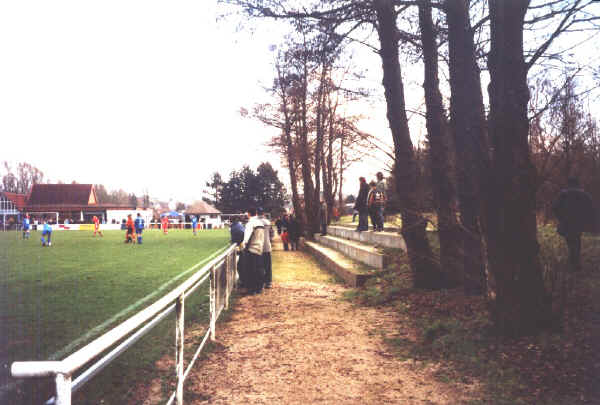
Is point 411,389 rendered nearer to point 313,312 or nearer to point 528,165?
point 528,165

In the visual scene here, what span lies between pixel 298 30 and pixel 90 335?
517 centimetres

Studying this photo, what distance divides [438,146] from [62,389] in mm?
6935

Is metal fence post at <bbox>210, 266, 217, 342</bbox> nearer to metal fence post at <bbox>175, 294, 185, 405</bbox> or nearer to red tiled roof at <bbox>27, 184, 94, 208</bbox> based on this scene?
metal fence post at <bbox>175, 294, 185, 405</bbox>

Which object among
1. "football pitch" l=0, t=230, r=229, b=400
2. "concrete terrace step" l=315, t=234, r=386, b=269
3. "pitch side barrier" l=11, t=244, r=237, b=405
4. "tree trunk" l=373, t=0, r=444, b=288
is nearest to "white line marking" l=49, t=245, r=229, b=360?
"football pitch" l=0, t=230, r=229, b=400

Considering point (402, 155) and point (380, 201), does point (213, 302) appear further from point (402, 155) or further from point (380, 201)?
point (380, 201)

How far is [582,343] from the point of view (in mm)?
4070

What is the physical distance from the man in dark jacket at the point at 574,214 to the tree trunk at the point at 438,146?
1.65 meters

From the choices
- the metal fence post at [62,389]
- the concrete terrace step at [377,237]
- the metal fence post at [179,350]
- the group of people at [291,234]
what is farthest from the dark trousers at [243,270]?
the group of people at [291,234]

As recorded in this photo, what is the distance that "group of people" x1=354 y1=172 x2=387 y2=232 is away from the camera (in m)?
13.6

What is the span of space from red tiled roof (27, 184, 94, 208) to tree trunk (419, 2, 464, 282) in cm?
8781

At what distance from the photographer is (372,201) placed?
14.2 metres

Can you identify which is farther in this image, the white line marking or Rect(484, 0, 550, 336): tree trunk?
the white line marking

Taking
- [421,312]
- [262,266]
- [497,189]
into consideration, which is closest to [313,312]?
[421,312]

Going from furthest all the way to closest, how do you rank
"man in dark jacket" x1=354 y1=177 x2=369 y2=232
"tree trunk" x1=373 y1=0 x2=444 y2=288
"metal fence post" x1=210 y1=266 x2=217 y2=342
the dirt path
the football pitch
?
"man in dark jacket" x1=354 y1=177 x2=369 y2=232 < "tree trunk" x1=373 y1=0 x2=444 y2=288 < "metal fence post" x1=210 y1=266 x2=217 y2=342 < the football pitch < the dirt path
